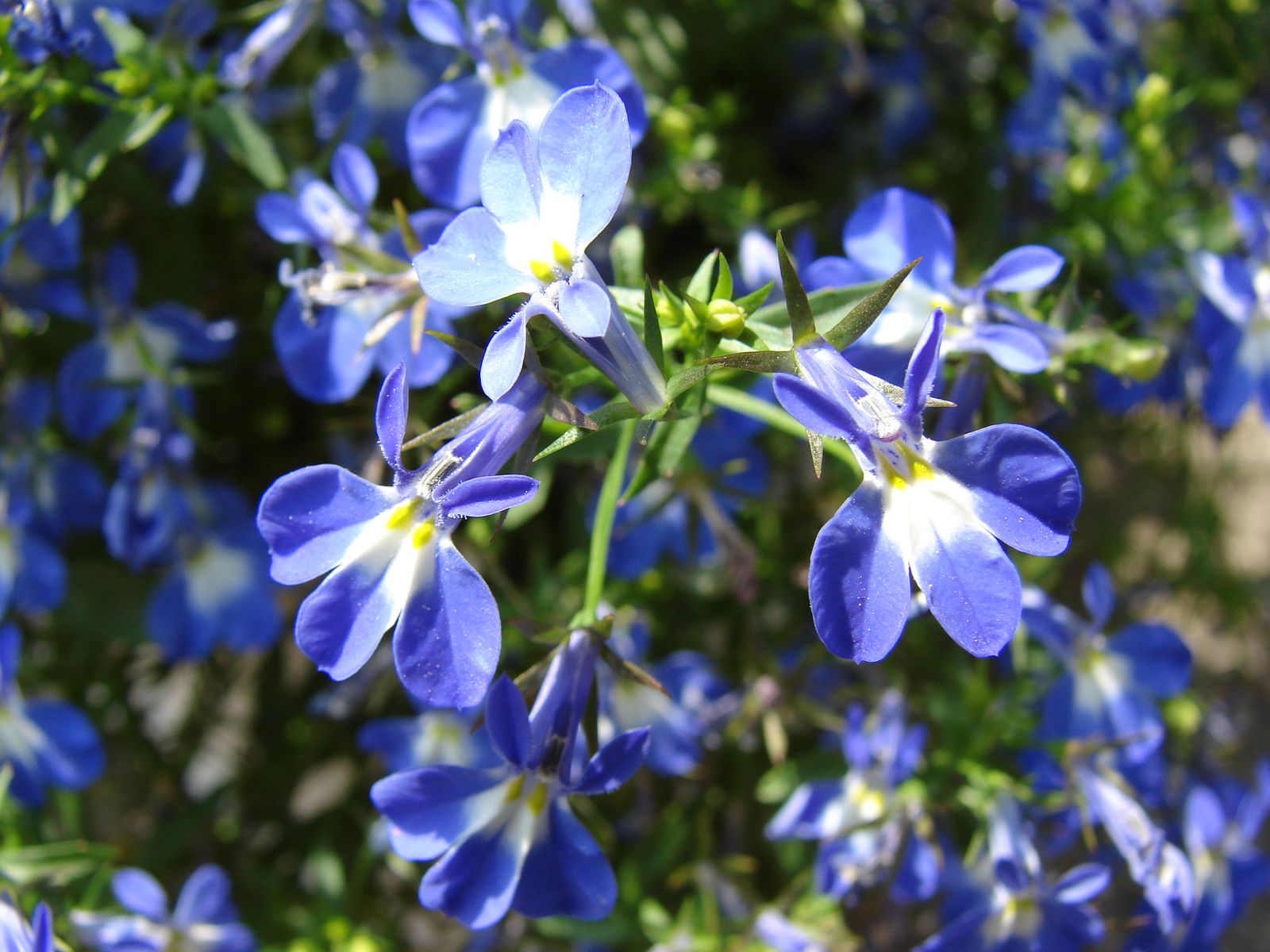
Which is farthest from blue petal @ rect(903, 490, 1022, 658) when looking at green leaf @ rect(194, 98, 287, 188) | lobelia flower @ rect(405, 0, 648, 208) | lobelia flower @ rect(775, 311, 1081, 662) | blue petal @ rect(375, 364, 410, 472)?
green leaf @ rect(194, 98, 287, 188)

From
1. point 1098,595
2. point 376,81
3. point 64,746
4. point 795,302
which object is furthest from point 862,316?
point 64,746

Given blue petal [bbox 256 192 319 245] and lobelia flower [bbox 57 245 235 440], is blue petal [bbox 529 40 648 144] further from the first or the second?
lobelia flower [bbox 57 245 235 440]

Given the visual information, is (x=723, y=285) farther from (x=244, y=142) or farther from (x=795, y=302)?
(x=244, y=142)

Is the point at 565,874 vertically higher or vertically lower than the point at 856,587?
lower

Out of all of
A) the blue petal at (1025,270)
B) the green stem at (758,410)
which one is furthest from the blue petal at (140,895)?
the blue petal at (1025,270)

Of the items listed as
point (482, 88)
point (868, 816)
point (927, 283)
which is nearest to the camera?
point (927, 283)

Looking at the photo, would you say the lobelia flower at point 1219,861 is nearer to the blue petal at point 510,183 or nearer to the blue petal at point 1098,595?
the blue petal at point 1098,595
